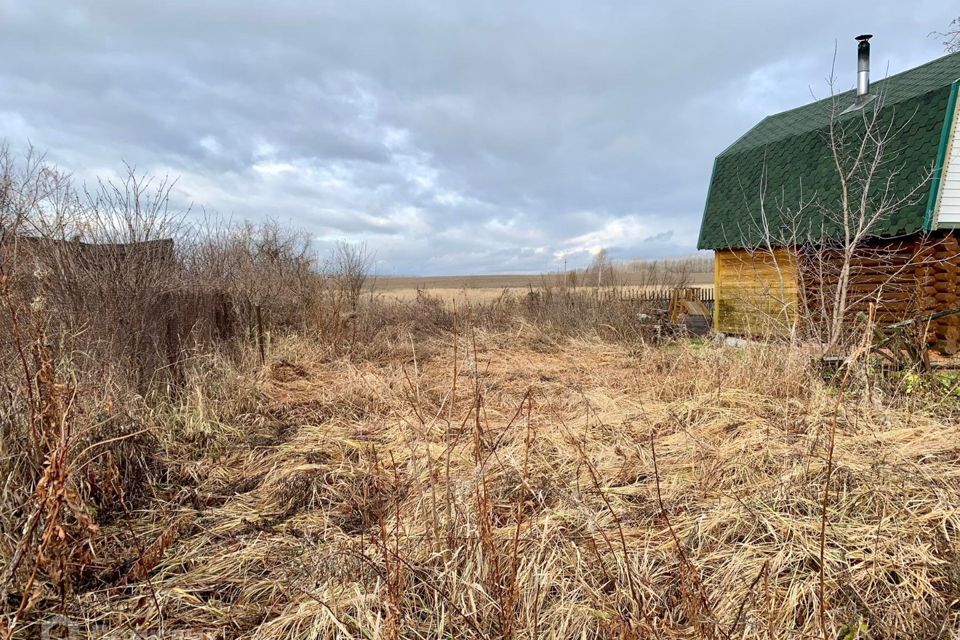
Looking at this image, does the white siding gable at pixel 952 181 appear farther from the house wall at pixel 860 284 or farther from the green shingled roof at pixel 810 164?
the house wall at pixel 860 284

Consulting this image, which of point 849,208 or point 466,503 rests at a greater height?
point 849,208

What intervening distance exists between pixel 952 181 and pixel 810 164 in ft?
8.19

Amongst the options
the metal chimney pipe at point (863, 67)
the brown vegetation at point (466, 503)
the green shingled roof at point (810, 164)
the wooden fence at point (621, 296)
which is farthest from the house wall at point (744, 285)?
the brown vegetation at point (466, 503)

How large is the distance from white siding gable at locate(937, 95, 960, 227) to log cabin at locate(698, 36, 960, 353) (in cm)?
2

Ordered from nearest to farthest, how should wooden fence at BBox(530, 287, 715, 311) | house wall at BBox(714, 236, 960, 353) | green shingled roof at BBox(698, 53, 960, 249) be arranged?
house wall at BBox(714, 236, 960, 353) → green shingled roof at BBox(698, 53, 960, 249) → wooden fence at BBox(530, 287, 715, 311)

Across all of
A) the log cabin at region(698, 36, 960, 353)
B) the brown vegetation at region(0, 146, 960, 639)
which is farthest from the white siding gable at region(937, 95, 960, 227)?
the brown vegetation at region(0, 146, 960, 639)

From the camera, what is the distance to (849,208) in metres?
8.41

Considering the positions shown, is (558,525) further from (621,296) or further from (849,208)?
(621,296)

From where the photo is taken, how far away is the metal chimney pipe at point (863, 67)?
34.1ft

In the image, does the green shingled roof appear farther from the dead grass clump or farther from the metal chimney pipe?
the dead grass clump

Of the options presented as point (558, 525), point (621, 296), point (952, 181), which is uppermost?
point (952, 181)

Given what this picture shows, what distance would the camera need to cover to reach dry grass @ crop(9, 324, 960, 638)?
2031mm

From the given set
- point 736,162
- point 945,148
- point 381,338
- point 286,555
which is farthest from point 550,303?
point 286,555

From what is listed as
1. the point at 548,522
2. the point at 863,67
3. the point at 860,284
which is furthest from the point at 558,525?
the point at 863,67
